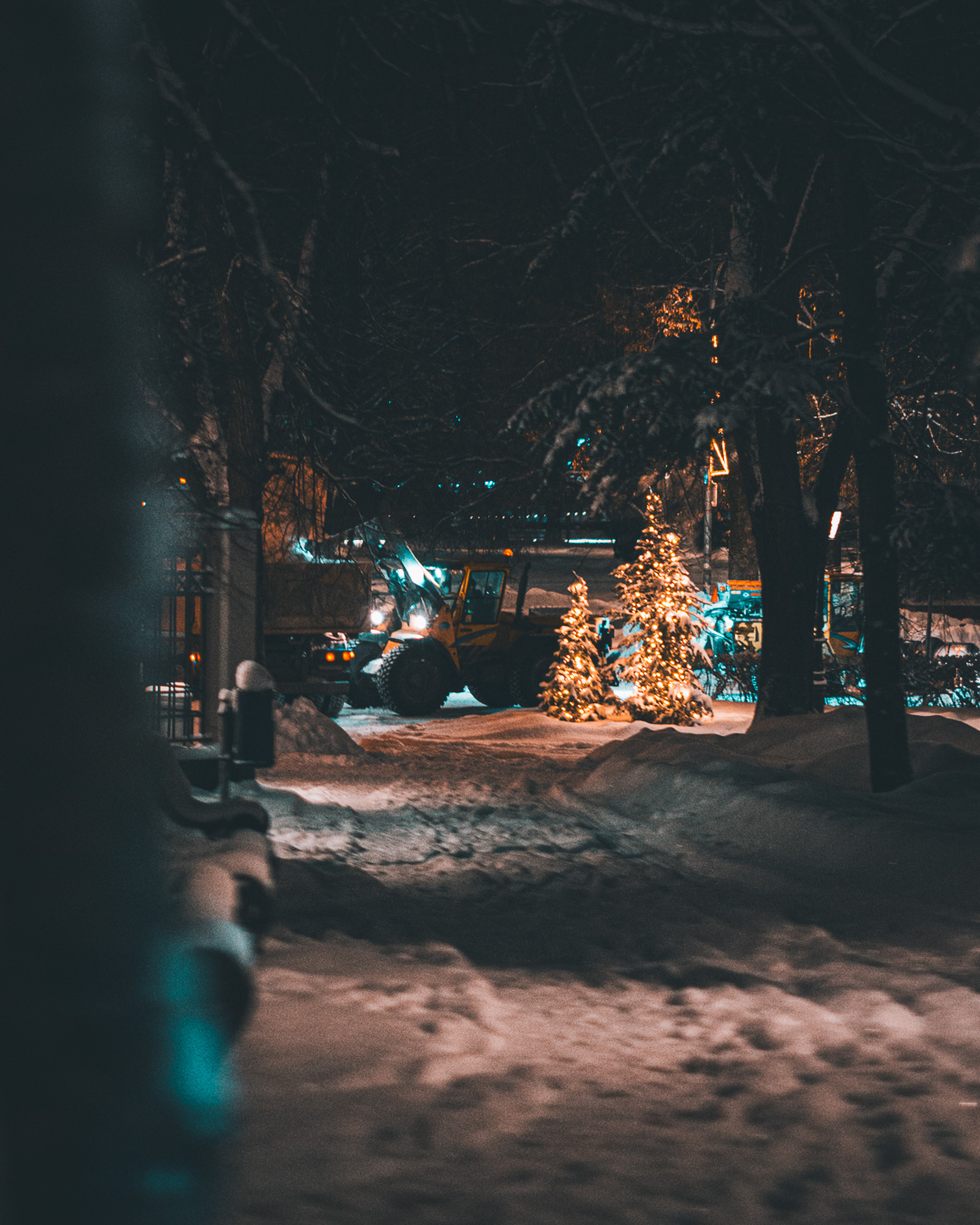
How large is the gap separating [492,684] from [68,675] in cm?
2045

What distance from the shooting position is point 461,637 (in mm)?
21781

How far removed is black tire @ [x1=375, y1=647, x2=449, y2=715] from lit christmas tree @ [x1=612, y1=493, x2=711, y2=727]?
124 inches

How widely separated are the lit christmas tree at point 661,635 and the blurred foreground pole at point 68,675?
1752cm

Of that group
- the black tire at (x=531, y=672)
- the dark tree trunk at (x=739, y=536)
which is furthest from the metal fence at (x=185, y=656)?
the dark tree trunk at (x=739, y=536)

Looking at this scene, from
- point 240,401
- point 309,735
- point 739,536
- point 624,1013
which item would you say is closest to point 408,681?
point 309,735

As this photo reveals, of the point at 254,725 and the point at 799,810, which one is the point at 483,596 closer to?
the point at 799,810

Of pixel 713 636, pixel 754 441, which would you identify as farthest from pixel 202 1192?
pixel 713 636

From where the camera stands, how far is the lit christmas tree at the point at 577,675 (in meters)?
19.6

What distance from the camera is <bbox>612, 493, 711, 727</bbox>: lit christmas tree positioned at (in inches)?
771

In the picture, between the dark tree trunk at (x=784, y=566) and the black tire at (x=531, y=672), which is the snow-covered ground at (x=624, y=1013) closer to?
the dark tree trunk at (x=784, y=566)

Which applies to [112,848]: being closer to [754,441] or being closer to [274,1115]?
[274,1115]

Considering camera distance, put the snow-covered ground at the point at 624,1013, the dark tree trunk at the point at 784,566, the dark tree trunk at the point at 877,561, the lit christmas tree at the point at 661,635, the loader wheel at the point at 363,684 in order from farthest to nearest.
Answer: the loader wheel at the point at 363,684 < the lit christmas tree at the point at 661,635 < the dark tree trunk at the point at 784,566 < the dark tree trunk at the point at 877,561 < the snow-covered ground at the point at 624,1013

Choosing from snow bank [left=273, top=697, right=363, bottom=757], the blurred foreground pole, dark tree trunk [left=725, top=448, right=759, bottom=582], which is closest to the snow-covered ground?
the blurred foreground pole

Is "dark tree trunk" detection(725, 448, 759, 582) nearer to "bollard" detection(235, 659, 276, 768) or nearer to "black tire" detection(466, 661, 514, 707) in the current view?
"black tire" detection(466, 661, 514, 707)
